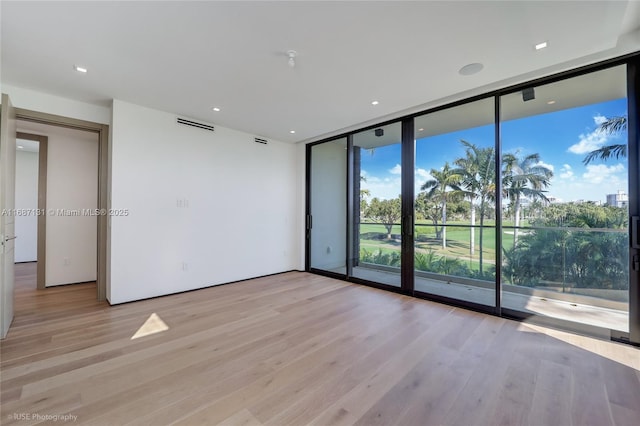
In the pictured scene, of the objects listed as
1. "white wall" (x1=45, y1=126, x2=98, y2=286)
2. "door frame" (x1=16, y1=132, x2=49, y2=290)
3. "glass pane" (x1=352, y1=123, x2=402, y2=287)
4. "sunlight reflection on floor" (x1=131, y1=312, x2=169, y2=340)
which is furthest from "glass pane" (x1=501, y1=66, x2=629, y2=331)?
"door frame" (x1=16, y1=132, x2=49, y2=290)

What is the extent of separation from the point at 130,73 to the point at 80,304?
3.15m

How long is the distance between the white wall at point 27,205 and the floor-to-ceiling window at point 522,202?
7.92 metres

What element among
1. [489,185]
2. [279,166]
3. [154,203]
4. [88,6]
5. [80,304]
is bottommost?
[80,304]

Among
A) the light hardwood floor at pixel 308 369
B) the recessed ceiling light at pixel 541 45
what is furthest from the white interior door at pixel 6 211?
the recessed ceiling light at pixel 541 45

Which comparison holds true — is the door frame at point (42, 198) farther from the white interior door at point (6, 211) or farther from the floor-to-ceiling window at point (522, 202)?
the floor-to-ceiling window at point (522, 202)

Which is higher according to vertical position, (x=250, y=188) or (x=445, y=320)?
(x=250, y=188)

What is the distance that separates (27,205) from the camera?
6.12 m

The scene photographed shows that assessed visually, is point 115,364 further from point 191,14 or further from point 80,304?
point 191,14

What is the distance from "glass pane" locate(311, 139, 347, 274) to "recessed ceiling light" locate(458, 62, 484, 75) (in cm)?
252

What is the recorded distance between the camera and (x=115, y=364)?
7.02 ft

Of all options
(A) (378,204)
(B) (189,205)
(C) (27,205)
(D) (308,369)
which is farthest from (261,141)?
(C) (27,205)

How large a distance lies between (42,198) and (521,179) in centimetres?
737

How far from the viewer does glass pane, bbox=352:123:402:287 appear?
4.29 meters

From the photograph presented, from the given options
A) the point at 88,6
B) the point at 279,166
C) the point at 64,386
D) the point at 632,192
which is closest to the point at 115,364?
the point at 64,386
